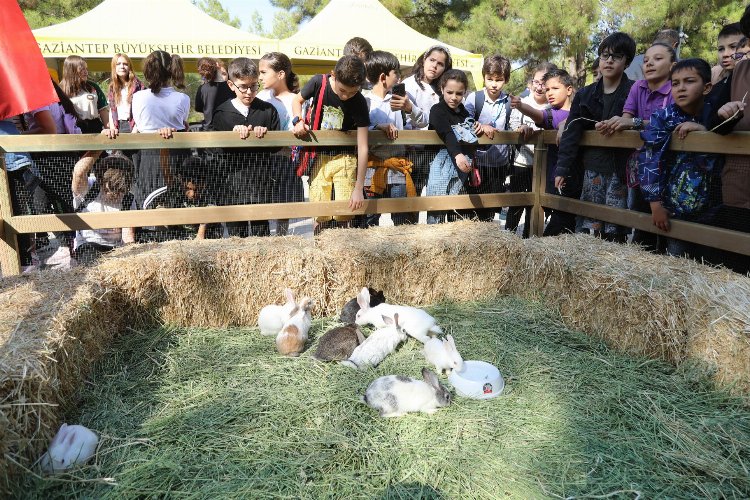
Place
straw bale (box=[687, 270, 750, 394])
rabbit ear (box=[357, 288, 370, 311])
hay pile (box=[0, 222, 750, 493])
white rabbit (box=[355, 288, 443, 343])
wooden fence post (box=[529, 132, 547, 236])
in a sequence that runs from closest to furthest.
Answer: hay pile (box=[0, 222, 750, 493]) → straw bale (box=[687, 270, 750, 394]) → white rabbit (box=[355, 288, 443, 343]) → rabbit ear (box=[357, 288, 370, 311]) → wooden fence post (box=[529, 132, 547, 236])

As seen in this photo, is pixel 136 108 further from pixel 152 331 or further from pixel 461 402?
pixel 461 402

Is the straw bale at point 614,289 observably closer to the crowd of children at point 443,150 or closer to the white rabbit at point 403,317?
the crowd of children at point 443,150

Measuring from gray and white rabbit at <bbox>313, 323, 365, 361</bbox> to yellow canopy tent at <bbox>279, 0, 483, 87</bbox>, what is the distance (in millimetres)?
9327

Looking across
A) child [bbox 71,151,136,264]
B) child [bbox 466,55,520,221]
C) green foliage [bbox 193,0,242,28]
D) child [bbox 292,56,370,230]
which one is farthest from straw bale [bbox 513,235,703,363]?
green foliage [bbox 193,0,242,28]

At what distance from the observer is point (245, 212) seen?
453 cm

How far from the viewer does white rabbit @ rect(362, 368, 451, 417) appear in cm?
275

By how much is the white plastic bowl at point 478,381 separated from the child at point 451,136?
2.16m

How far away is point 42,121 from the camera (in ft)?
14.6

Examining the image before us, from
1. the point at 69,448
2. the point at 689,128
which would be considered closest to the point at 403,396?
the point at 69,448

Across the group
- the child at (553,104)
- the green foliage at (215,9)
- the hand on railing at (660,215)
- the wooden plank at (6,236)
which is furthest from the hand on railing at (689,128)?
the green foliage at (215,9)

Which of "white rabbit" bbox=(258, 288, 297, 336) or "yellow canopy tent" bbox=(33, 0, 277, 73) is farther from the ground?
"yellow canopy tent" bbox=(33, 0, 277, 73)

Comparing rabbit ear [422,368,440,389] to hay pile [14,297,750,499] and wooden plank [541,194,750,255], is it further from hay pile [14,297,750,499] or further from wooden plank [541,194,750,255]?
wooden plank [541,194,750,255]

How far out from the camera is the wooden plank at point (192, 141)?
3.99m

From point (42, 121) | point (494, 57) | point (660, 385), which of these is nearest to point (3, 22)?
point (42, 121)
